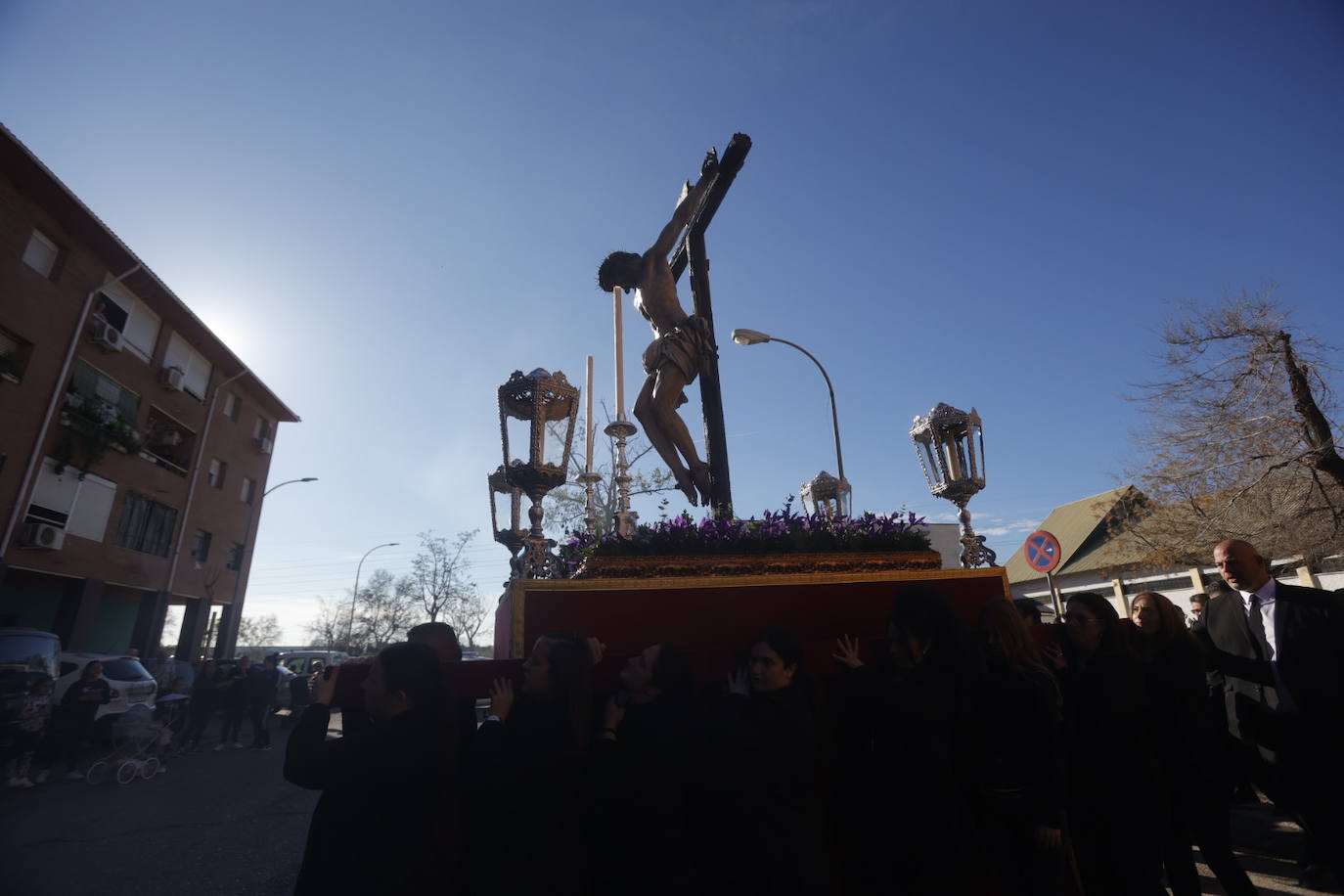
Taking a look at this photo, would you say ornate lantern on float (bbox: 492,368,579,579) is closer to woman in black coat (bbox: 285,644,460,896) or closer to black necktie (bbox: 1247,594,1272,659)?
woman in black coat (bbox: 285,644,460,896)

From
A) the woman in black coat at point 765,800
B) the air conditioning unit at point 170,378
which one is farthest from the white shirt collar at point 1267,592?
the air conditioning unit at point 170,378

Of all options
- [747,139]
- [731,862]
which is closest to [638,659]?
[731,862]

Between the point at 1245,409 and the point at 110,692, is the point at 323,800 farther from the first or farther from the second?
the point at 1245,409

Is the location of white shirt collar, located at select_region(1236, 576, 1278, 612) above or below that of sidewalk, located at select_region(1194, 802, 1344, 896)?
above

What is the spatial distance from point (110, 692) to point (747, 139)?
12.7 m

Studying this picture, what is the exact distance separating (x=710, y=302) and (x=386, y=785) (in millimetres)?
5919

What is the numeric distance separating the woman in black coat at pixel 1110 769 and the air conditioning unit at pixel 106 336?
24.1 metres

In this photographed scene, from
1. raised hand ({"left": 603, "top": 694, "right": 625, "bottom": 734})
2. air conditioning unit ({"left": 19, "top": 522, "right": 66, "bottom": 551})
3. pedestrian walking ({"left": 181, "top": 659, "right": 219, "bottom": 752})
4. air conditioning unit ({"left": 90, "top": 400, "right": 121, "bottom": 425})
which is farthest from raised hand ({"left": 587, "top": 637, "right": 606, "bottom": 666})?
air conditioning unit ({"left": 90, "top": 400, "right": 121, "bottom": 425})

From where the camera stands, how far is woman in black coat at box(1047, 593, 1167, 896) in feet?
10.8

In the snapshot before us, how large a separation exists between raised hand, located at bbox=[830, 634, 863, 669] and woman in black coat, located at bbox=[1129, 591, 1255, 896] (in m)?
1.65

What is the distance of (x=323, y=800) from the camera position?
2588 mm

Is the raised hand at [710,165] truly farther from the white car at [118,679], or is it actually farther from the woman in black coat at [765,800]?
the white car at [118,679]

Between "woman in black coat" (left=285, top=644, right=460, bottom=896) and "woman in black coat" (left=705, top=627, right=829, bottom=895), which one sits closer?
"woman in black coat" (left=285, top=644, right=460, bottom=896)

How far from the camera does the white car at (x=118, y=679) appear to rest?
445 inches
